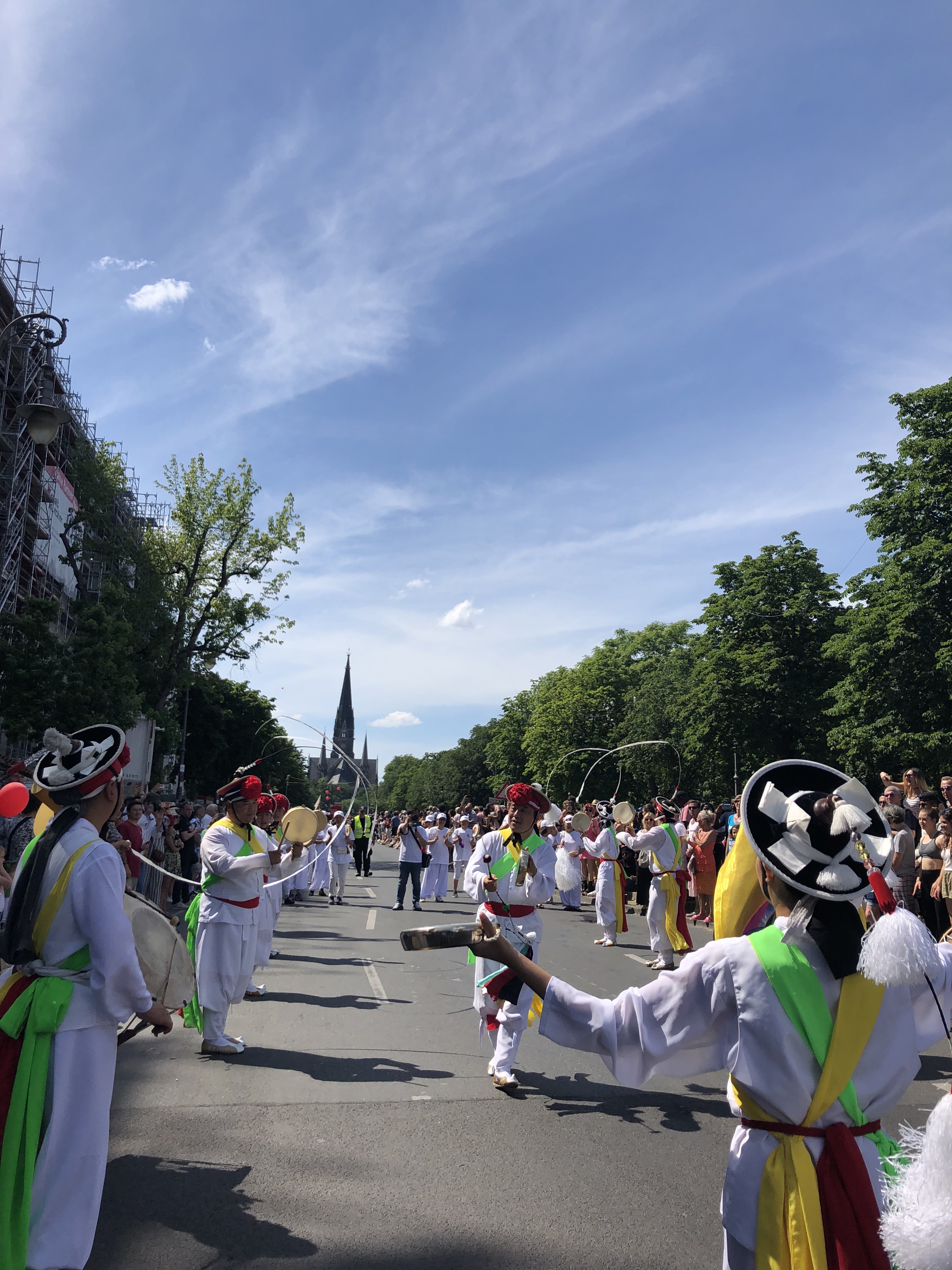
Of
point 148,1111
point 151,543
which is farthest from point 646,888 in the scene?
point 151,543

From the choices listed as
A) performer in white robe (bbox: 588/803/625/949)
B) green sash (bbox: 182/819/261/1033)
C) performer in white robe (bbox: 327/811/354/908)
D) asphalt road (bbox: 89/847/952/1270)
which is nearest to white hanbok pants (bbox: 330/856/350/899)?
performer in white robe (bbox: 327/811/354/908)

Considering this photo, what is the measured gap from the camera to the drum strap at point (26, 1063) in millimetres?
3318

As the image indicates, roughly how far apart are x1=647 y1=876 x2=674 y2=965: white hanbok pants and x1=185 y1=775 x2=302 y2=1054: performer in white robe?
17.9 feet

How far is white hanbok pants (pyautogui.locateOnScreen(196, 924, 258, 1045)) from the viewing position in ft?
23.0

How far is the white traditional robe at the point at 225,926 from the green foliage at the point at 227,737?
164 feet

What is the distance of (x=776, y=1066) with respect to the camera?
7.62 ft

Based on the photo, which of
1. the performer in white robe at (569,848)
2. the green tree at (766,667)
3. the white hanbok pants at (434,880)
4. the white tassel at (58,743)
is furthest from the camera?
the green tree at (766,667)

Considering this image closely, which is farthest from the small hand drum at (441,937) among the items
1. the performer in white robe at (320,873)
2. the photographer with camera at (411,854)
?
the performer in white robe at (320,873)

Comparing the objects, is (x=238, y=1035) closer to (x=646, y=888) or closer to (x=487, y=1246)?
(x=487, y=1246)

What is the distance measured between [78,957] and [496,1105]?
3.29m

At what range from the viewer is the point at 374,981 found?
10.2 m

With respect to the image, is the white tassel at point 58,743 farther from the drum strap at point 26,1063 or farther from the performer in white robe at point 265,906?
the performer in white robe at point 265,906

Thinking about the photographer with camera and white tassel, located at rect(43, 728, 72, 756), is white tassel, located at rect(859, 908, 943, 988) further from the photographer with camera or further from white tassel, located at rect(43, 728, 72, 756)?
the photographer with camera

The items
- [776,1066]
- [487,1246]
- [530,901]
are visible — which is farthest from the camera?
[530,901]
